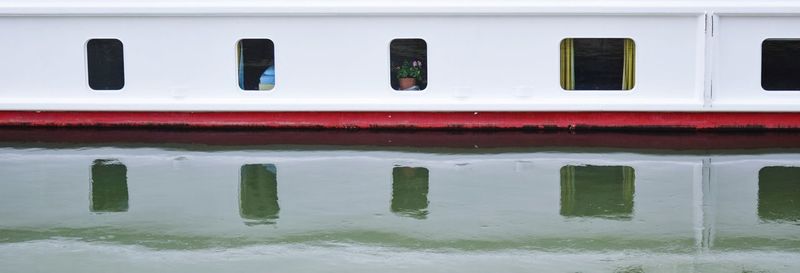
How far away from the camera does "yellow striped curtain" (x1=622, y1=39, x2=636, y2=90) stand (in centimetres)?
1010

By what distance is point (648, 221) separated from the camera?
6527mm

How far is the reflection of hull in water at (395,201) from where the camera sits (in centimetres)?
617

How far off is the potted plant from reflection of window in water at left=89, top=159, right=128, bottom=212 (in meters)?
2.63

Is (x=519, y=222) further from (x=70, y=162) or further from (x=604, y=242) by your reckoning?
(x=70, y=162)

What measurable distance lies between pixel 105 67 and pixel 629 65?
4522 mm

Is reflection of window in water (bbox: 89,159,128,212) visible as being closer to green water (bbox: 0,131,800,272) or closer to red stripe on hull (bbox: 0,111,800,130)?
green water (bbox: 0,131,800,272)

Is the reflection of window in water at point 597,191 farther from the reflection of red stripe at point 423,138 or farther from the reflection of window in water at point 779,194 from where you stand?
the reflection of red stripe at point 423,138

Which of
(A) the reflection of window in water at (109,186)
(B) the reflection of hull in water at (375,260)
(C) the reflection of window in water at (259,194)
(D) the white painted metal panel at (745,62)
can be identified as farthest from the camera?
(D) the white painted metal panel at (745,62)

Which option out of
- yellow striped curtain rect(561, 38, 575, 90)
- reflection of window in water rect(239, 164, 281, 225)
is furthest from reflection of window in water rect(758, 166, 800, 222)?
reflection of window in water rect(239, 164, 281, 225)

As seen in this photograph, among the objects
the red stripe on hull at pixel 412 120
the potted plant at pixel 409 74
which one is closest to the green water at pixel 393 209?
the red stripe on hull at pixel 412 120

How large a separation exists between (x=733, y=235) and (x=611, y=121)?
411 cm

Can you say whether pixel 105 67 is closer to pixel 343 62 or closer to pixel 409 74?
pixel 343 62

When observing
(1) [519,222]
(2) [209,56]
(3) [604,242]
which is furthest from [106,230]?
(2) [209,56]

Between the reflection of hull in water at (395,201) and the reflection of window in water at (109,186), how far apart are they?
0.06m
